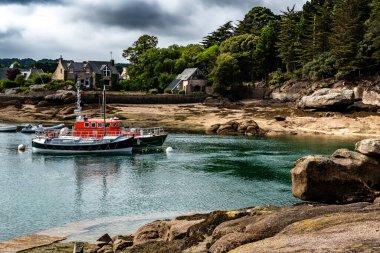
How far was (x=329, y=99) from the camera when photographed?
84.5 m

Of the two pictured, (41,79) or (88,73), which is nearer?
(41,79)

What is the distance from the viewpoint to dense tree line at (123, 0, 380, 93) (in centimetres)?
9069

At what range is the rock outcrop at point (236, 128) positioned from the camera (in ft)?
261

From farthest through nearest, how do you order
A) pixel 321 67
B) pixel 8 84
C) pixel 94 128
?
pixel 8 84 → pixel 321 67 → pixel 94 128

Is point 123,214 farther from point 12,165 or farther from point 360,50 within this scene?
point 360,50

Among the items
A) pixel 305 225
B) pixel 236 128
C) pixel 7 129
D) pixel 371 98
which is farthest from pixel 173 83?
pixel 305 225

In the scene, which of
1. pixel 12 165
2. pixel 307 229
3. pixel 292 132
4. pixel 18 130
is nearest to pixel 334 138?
pixel 292 132

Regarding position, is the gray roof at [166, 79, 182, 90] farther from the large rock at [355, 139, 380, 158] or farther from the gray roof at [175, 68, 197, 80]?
the large rock at [355, 139, 380, 158]

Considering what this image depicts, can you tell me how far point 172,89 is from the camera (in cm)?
11556

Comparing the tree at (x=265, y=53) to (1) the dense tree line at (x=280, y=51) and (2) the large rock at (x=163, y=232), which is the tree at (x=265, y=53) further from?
(2) the large rock at (x=163, y=232)

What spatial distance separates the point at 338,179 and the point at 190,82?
86.6 meters

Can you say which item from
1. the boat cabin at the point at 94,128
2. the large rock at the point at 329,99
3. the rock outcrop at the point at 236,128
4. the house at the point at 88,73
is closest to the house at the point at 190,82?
the house at the point at 88,73

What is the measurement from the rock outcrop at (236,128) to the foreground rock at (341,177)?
4886cm

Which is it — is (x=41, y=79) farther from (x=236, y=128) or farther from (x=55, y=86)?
(x=236, y=128)
